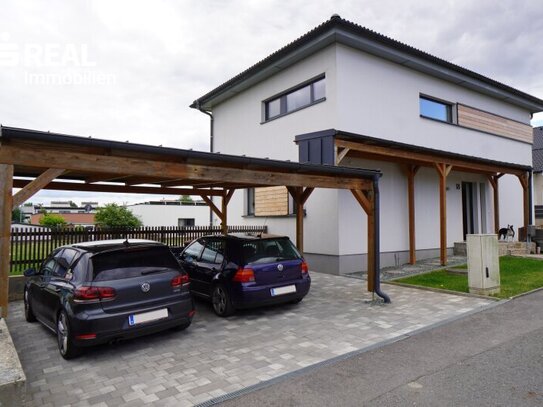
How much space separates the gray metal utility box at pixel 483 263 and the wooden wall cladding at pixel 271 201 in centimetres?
615

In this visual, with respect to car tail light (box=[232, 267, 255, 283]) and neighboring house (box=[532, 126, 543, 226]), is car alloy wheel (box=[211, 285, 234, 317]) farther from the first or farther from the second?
neighboring house (box=[532, 126, 543, 226])

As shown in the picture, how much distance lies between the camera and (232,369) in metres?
4.36

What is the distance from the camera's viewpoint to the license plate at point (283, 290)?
6.52m

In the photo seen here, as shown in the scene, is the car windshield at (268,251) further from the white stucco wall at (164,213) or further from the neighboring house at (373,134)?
the white stucco wall at (164,213)

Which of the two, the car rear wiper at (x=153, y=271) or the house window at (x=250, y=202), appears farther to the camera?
the house window at (x=250, y=202)

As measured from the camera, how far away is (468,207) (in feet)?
53.0

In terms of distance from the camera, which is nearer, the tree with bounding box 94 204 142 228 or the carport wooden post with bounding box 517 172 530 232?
the carport wooden post with bounding box 517 172 530 232

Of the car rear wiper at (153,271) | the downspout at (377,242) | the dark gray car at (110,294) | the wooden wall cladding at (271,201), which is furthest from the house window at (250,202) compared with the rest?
the car rear wiper at (153,271)

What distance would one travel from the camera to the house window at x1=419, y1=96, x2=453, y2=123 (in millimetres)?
13742

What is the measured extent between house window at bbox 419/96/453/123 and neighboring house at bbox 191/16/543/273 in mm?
39

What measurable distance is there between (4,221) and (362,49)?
10419mm

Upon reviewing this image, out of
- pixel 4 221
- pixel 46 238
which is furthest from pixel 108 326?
pixel 46 238

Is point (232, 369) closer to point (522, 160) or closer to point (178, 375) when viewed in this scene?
point (178, 375)

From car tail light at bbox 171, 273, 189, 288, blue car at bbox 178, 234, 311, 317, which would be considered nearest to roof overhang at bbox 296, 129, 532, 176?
blue car at bbox 178, 234, 311, 317
